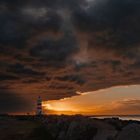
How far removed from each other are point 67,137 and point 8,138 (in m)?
8.68

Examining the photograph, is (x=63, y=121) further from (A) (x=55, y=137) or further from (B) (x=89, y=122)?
(B) (x=89, y=122)

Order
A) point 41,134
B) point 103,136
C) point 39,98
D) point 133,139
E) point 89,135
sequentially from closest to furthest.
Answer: point 133,139 < point 103,136 < point 89,135 < point 41,134 < point 39,98

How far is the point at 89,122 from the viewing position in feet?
96.3

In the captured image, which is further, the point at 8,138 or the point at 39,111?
the point at 39,111

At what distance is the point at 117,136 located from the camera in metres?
22.2

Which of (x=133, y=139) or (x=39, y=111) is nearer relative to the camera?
(x=133, y=139)

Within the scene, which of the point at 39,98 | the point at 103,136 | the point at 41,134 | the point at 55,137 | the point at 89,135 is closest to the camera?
the point at 103,136

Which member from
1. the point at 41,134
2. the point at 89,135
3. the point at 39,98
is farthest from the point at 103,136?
the point at 39,98

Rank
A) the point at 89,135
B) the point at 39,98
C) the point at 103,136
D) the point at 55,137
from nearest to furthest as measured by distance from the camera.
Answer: the point at 103,136, the point at 89,135, the point at 55,137, the point at 39,98

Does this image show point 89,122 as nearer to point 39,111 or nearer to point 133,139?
point 133,139

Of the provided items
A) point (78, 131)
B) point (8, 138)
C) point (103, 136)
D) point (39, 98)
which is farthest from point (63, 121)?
point (39, 98)

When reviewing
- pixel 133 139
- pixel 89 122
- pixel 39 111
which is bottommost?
pixel 133 139

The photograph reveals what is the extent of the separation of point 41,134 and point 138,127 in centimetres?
1579

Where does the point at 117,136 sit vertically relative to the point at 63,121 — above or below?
below
